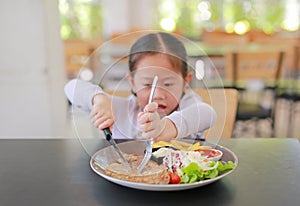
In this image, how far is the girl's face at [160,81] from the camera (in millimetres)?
967

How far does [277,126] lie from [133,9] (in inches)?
135

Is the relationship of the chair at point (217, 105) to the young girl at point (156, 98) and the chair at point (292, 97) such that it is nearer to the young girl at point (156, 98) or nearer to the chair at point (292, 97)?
the young girl at point (156, 98)

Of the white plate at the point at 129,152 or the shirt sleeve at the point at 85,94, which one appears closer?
the white plate at the point at 129,152

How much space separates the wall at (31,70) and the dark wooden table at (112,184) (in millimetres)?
758

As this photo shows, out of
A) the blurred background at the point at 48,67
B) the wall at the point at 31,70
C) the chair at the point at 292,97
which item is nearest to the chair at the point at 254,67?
the chair at the point at 292,97

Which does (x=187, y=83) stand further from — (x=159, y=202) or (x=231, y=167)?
(x=159, y=202)

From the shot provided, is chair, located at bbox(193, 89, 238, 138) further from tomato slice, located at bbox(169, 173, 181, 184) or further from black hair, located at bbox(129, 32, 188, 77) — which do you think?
tomato slice, located at bbox(169, 173, 181, 184)

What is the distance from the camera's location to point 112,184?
76 cm

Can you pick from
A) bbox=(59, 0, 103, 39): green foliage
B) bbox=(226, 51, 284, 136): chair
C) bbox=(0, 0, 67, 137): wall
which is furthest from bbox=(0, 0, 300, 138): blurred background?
bbox=(59, 0, 103, 39): green foliage

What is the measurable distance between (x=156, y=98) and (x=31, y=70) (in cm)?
101

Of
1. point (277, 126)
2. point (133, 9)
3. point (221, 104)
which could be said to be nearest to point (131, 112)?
point (221, 104)

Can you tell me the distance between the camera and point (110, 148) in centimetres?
94

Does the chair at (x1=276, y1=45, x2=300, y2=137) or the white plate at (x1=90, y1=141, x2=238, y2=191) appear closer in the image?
the white plate at (x1=90, y1=141, x2=238, y2=191)

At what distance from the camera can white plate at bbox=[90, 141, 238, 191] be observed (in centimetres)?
69
